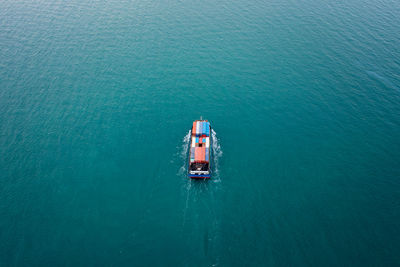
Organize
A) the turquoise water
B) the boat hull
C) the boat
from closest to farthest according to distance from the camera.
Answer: the turquoise water
the boat hull
the boat

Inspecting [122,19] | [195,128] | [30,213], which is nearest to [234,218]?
[195,128]

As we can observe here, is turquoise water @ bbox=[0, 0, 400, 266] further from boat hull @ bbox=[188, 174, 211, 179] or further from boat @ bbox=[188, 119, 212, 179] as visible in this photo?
boat @ bbox=[188, 119, 212, 179]

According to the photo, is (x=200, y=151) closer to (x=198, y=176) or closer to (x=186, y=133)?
(x=198, y=176)

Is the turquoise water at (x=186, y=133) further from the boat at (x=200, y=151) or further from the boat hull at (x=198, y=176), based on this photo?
the boat at (x=200, y=151)

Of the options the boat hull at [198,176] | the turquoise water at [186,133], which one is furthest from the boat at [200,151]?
the turquoise water at [186,133]

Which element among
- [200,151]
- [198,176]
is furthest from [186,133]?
[198,176]

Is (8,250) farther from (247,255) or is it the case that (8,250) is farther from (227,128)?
(227,128)

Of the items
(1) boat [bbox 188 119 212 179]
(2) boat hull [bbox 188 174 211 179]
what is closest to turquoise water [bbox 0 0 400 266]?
(2) boat hull [bbox 188 174 211 179]
